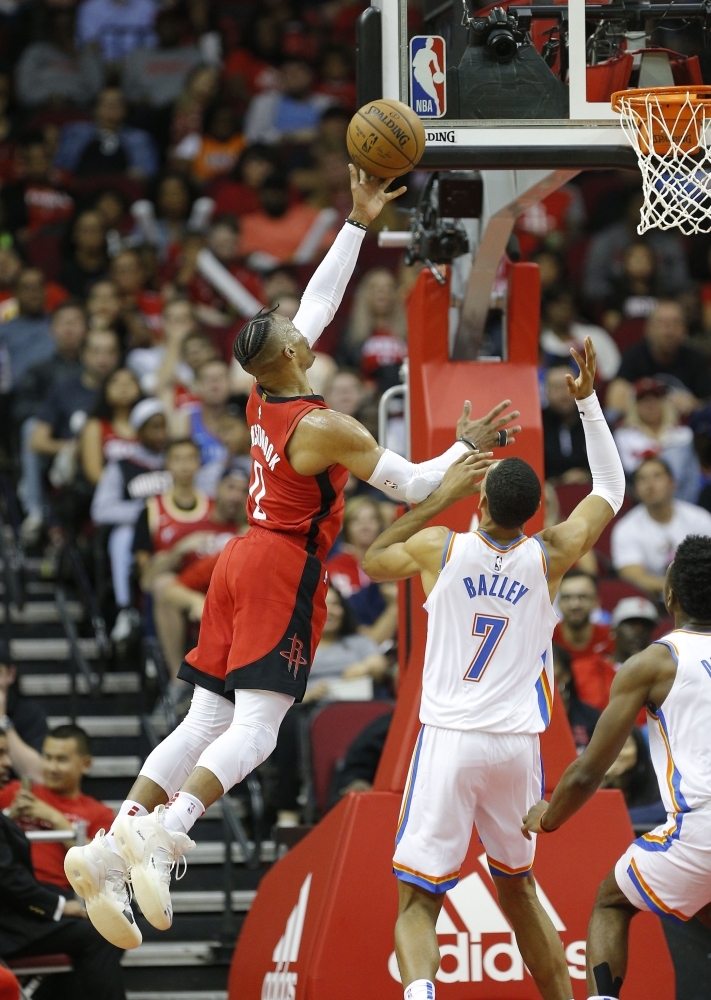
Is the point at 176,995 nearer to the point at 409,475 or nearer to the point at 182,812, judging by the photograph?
the point at 182,812

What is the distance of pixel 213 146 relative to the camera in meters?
16.1

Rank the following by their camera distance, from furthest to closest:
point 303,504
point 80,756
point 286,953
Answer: point 80,756 → point 286,953 → point 303,504

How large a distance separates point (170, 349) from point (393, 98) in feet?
18.7

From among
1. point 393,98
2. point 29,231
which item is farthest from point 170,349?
point 393,98

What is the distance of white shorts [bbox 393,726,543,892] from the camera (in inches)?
238

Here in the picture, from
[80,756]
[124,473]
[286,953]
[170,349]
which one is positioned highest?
[170,349]

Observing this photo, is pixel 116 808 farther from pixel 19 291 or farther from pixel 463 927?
pixel 19 291

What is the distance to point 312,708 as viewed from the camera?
9289 millimetres

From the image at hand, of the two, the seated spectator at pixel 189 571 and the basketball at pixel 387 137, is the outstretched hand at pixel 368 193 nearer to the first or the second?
the basketball at pixel 387 137

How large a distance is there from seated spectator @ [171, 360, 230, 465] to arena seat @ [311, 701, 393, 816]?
2933 millimetres

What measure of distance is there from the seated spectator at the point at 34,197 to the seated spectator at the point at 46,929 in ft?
28.0

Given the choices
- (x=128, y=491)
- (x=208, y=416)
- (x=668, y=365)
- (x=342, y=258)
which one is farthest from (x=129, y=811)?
(x=668, y=365)

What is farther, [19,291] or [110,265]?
[110,265]

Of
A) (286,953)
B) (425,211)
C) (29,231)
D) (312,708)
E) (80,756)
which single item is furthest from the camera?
(29,231)
